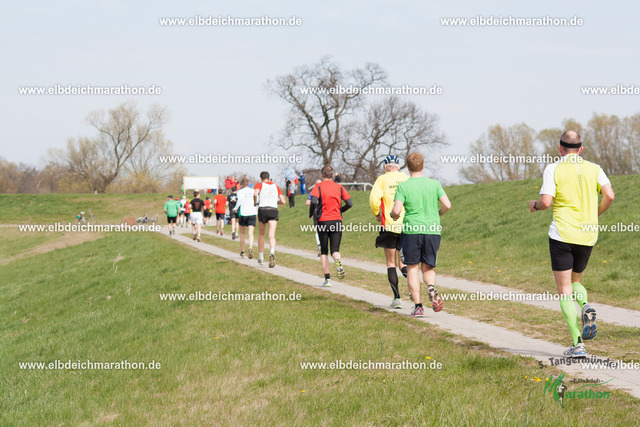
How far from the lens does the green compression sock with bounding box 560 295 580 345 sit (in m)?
5.34

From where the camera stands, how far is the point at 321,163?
56.8 metres

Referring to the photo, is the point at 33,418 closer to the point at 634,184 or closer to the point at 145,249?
the point at 145,249

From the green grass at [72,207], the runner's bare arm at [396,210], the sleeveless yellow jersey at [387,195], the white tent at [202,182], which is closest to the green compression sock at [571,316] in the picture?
the runner's bare arm at [396,210]

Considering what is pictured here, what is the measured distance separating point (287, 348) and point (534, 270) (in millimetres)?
8203

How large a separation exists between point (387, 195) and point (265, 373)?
3.87 m

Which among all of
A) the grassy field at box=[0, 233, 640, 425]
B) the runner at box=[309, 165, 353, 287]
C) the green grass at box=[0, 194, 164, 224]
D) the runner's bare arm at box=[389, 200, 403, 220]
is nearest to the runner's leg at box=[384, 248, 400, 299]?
the grassy field at box=[0, 233, 640, 425]

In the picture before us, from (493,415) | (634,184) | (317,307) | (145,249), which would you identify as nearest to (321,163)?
(145,249)

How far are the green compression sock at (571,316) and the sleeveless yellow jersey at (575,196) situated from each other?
1.79 ft

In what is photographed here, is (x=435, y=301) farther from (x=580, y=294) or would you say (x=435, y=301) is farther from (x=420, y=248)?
(x=580, y=294)

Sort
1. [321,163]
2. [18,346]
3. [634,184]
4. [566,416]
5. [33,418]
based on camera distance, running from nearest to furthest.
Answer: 1. [566,416]
2. [33,418]
3. [18,346]
4. [634,184]
5. [321,163]

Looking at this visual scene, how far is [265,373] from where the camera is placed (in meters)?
5.67

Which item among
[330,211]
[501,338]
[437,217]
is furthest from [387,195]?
[501,338]

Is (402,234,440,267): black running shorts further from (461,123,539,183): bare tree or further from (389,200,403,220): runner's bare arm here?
(461,123,539,183): bare tree

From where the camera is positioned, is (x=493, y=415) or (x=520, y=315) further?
(x=520, y=315)
